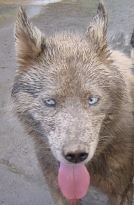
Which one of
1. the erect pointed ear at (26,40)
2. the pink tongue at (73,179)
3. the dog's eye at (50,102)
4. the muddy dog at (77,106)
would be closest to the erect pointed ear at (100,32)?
the muddy dog at (77,106)

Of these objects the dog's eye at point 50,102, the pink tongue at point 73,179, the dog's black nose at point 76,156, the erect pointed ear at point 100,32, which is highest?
the erect pointed ear at point 100,32

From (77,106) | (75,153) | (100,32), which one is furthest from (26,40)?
(75,153)

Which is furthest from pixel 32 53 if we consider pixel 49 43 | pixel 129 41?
pixel 129 41

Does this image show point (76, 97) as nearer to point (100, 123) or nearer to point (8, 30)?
point (100, 123)

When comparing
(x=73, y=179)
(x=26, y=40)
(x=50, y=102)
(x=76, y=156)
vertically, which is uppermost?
(x=26, y=40)

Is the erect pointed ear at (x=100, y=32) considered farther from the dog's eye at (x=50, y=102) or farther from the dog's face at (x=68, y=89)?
the dog's eye at (x=50, y=102)

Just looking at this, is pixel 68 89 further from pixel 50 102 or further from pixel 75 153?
pixel 75 153
